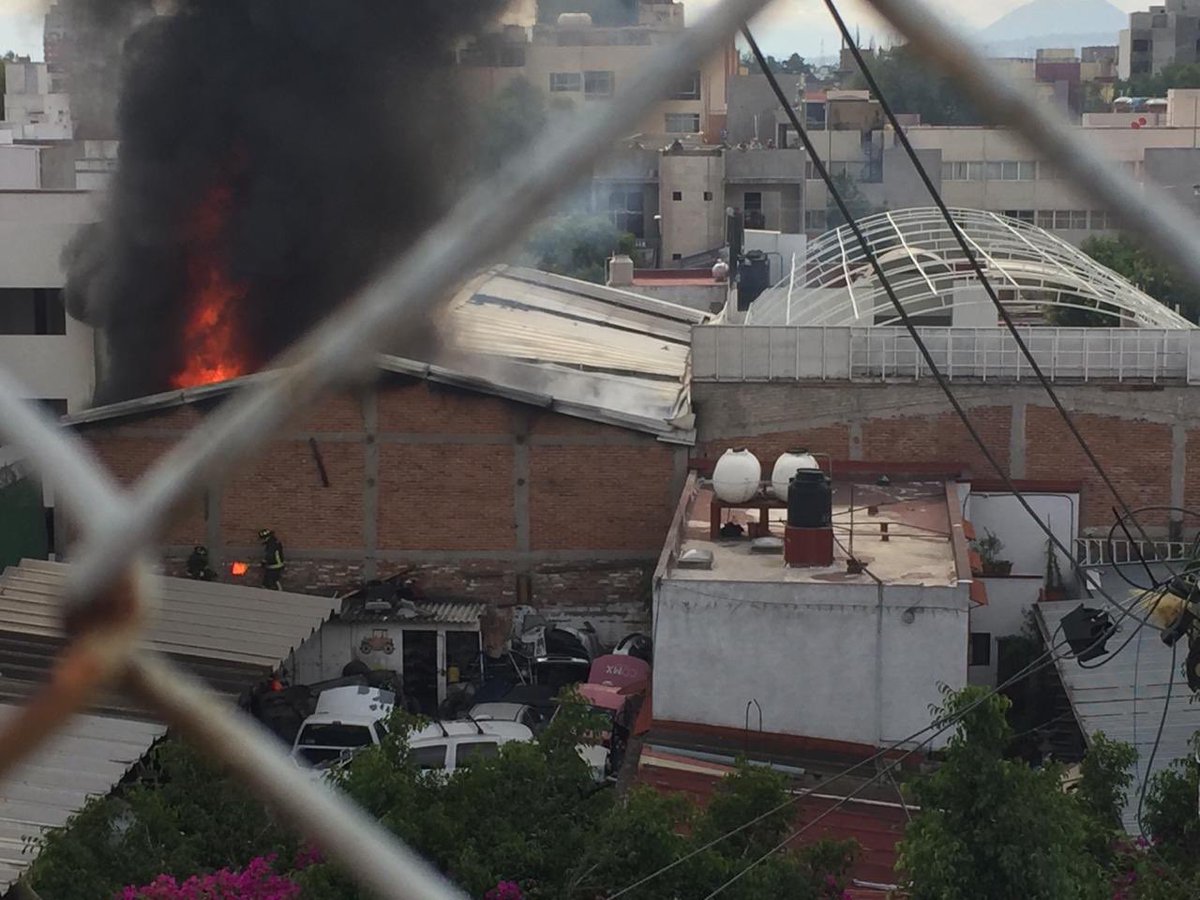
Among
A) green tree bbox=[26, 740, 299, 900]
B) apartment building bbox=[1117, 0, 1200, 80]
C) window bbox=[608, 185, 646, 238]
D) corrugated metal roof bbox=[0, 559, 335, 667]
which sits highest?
apartment building bbox=[1117, 0, 1200, 80]

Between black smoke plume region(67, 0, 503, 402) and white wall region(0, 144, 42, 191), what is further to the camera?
white wall region(0, 144, 42, 191)

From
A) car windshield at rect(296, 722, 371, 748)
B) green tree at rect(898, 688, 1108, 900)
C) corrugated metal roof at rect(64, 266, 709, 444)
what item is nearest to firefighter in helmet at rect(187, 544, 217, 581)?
corrugated metal roof at rect(64, 266, 709, 444)

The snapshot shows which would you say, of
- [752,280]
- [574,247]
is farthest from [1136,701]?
[574,247]

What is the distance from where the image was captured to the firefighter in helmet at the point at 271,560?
41.7 feet

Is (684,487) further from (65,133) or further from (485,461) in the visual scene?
(65,133)

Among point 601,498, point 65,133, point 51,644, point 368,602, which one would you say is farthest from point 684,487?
point 65,133

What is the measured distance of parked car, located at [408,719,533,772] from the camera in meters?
9.62

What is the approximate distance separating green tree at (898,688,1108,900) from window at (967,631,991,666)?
6820mm

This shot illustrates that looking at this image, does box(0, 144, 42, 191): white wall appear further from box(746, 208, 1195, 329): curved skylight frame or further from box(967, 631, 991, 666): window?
box(967, 631, 991, 666): window

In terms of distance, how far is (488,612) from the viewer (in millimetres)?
12758

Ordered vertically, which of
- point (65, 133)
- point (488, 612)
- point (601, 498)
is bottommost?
point (488, 612)

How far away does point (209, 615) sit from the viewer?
37.2ft

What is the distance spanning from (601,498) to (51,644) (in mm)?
4333

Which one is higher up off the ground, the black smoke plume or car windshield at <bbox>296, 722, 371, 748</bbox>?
the black smoke plume
